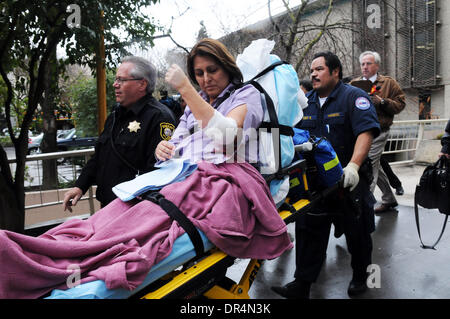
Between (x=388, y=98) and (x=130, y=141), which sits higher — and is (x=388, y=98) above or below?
above

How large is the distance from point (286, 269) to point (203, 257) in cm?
230

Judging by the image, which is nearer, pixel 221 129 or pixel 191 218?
pixel 191 218

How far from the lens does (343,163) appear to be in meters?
3.28

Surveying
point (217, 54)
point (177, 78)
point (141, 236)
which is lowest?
point (141, 236)

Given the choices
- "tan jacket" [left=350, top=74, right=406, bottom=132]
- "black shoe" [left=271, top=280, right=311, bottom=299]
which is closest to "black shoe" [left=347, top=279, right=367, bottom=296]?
"black shoe" [left=271, top=280, right=311, bottom=299]

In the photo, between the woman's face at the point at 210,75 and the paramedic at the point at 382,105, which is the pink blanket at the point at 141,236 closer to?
the woman's face at the point at 210,75

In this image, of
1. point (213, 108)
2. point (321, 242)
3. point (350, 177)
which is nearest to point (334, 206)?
point (321, 242)

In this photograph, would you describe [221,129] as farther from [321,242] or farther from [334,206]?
[321,242]

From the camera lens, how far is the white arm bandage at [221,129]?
1.79m

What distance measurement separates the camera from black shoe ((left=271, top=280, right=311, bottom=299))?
314 cm

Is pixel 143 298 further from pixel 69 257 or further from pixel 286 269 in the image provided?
pixel 286 269

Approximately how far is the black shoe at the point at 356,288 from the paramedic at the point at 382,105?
78.5 inches

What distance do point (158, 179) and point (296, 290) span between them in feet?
5.80

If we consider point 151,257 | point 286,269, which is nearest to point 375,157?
point 286,269
